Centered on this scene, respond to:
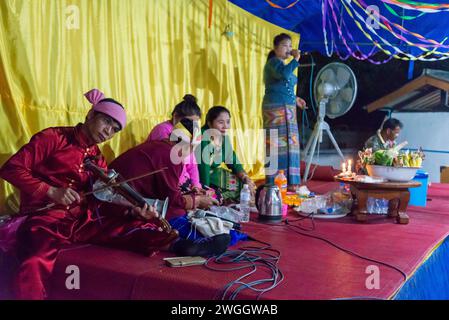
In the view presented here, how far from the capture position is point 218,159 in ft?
12.1

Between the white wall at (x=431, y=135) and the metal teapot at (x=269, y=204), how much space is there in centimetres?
570

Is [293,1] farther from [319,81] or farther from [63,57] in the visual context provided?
[63,57]

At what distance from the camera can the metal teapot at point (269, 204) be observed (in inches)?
112

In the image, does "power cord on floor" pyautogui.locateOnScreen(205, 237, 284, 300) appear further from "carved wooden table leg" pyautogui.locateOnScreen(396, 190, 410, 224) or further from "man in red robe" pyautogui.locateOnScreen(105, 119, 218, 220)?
"carved wooden table leg" pyautogui.locateOnScreen(396, 190, 410, 224)

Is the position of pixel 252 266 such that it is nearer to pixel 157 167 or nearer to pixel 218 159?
pixel 157 167

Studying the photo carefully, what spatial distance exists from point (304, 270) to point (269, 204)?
3.18 ft

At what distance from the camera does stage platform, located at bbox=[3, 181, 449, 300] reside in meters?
1.69

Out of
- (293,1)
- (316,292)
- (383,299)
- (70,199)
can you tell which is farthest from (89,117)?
(293,1)

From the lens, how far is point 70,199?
2039 millimetres

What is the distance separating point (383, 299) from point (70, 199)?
1.39 m

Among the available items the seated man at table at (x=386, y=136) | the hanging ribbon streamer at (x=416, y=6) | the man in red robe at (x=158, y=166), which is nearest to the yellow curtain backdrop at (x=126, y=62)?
the man in red robe at (x=158, y=166)

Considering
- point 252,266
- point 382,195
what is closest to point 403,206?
point 382,195

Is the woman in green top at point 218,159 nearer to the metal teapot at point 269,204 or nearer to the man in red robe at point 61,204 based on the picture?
the metal teapot at point 269,204

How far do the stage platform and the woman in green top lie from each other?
95cm
